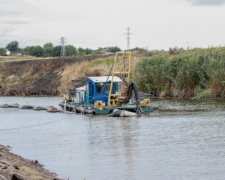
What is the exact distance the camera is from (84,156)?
71.8ft

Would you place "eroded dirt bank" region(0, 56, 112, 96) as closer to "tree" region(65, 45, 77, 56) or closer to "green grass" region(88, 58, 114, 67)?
"green grass" region(88, 58, 114, 67)

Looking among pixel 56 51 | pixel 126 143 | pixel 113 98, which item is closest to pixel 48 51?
pixel 56 51

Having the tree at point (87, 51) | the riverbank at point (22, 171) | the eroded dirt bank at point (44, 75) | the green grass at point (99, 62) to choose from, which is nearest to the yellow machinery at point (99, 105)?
the riverbank at point (22, 171)

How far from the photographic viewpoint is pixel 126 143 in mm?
25359

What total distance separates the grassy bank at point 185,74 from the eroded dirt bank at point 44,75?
1311cm

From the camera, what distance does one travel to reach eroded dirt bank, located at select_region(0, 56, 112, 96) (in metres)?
74.1

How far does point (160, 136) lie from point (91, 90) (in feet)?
49.2

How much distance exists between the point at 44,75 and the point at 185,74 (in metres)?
30.7

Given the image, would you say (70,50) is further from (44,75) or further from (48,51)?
(44,75)

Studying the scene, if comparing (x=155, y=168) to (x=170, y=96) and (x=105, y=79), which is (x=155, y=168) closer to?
(x=105, y=79)

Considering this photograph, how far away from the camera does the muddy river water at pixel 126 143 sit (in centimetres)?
1873

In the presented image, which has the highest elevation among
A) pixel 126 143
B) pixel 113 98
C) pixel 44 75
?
pixel 44 75

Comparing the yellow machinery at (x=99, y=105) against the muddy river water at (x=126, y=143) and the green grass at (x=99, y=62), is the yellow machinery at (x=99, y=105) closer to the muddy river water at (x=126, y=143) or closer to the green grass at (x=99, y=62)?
the muddy river water at (x=126, y=143)

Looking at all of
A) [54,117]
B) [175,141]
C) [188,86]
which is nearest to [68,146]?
[175,141]
